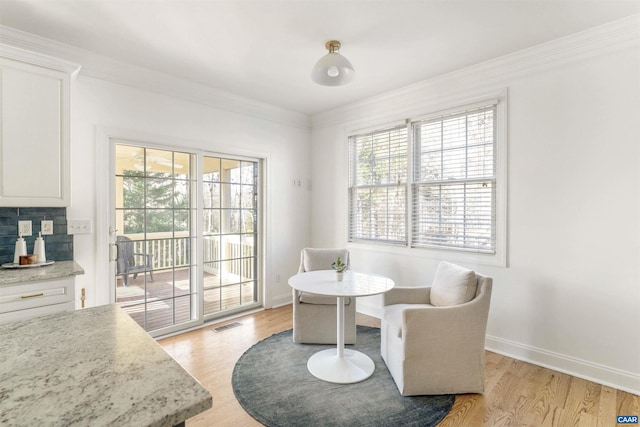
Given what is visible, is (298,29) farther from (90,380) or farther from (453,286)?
(90,380)

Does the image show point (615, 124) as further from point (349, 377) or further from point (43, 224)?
point (43, 224)

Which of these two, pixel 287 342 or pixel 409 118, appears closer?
pixel 287 342

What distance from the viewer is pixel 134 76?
9.85 ft

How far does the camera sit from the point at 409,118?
11.5 ft

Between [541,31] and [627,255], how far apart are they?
1735 mm

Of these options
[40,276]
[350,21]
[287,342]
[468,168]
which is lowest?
[287,342]

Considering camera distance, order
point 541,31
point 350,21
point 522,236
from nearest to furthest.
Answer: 1. point 350,21
2. point 541,31
3. point 522,236

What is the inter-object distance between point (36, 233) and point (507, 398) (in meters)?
3.68

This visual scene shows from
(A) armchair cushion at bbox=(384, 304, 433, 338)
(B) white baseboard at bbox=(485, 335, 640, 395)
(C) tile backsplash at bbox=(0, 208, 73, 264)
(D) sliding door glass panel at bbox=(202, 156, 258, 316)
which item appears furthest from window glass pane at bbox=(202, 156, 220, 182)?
(B) white baseboard at bbox=(485, 335, 640, 395)

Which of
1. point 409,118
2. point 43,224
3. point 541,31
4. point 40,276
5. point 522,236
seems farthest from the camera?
point 409,118

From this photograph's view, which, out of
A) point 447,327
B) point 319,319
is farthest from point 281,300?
point 447,327

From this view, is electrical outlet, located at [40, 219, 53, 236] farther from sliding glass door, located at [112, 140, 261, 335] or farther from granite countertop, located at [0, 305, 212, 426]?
granite countertop, located at [0, 305, 212, 426]

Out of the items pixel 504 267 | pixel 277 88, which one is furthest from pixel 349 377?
pixel 277 88

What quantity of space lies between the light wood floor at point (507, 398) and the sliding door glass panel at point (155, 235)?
493 millimetres
